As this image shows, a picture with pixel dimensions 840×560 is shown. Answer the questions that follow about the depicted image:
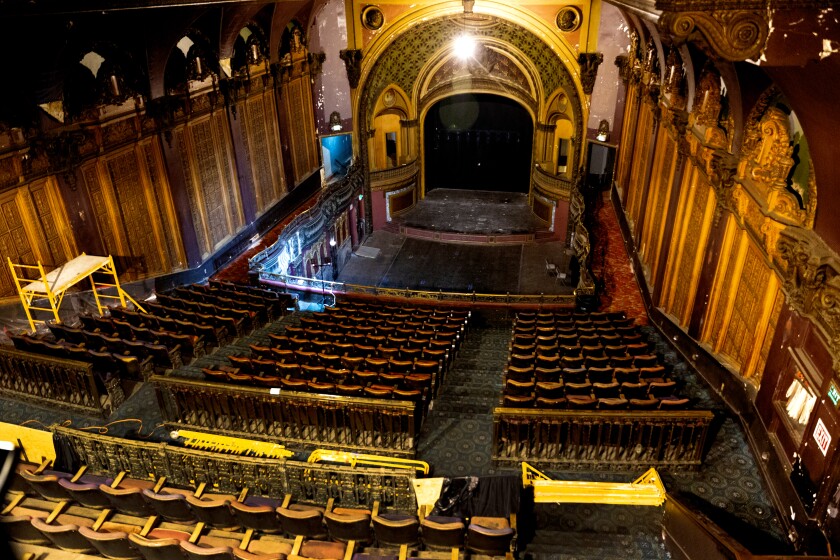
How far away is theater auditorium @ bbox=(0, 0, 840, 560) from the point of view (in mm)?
5484

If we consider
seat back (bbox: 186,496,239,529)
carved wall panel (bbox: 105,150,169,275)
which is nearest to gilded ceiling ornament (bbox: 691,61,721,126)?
seat back (bbox: 186,496,239,529)

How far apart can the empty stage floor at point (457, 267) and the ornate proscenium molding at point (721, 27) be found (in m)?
10.9

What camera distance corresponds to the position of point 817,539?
5562 mm

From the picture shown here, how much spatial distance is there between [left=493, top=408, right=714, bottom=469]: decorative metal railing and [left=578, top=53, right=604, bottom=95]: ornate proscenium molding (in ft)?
44.3

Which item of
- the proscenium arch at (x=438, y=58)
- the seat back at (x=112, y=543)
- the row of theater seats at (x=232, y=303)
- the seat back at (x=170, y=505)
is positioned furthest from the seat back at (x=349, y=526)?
the proscenium arch at (x=438, y=58)

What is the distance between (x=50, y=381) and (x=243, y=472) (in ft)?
12.8

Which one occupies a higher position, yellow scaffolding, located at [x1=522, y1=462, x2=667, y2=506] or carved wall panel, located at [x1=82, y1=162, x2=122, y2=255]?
carved wall panel, located at [x1=82, y1=162, x2=122, y2=255]

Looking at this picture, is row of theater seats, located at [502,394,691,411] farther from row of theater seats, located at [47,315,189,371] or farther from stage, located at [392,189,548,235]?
stage, located at [392,189,548,235]

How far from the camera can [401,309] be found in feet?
39.7

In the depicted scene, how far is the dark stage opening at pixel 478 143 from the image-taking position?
23500mm

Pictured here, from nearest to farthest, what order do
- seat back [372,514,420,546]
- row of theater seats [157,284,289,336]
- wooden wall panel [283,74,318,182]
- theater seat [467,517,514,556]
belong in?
theater seat [467,517,514,556] → seat back [372,514,420,546] → row of theater seats [157,284,289,336] → wooden wall panel [283,74,318,182]

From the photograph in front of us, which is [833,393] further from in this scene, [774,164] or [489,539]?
[489,539]

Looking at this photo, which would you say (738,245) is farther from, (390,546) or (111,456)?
(111,456)

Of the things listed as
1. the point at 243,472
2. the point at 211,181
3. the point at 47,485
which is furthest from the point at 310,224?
the point at 47,485
